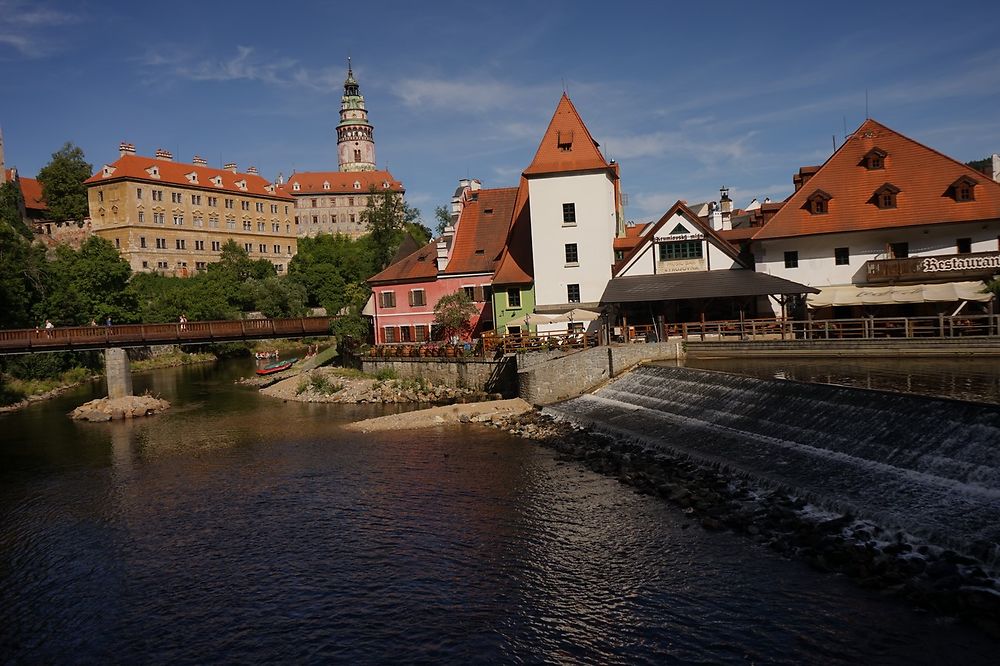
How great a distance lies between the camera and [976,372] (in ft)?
76.9

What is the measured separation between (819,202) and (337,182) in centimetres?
11446

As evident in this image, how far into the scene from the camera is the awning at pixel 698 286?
36.3 meters

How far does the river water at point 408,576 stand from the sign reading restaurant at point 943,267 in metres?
21.8

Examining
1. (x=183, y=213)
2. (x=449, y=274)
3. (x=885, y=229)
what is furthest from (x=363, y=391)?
(x=183, y=213)

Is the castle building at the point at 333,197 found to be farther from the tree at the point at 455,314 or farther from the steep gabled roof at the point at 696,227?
the steep gabled roof at the point at 696,227

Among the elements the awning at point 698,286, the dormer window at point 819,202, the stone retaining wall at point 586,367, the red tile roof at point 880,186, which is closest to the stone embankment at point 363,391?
the stone retaining wall at point 586,367

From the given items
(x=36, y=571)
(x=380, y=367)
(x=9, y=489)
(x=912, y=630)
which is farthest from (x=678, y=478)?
(x=380, y=367)

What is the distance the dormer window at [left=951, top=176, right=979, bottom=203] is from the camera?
36.4 metres

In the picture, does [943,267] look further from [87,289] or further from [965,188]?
[87,289]

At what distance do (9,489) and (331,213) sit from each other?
117 m

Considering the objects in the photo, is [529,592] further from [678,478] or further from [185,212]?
[185,212]

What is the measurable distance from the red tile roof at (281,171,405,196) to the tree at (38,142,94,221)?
40029mm

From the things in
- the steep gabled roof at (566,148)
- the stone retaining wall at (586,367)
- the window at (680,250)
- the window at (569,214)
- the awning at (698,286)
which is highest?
the steep gabled roof at (566,148)

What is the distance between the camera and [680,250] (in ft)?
137
